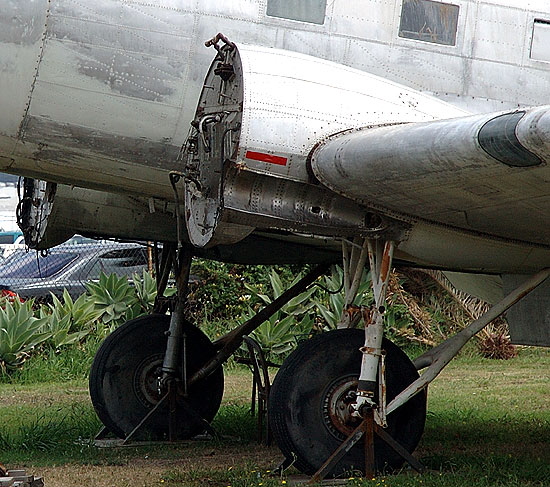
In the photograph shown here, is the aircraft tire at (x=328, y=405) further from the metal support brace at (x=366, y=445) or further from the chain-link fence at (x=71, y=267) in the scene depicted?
the chain-link fence at (x=71, y=267)

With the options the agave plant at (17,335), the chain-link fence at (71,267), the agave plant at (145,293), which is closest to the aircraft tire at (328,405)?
the agave plant at (17,335)

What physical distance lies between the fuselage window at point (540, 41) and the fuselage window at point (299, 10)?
149cm

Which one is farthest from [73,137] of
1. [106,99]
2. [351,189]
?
[351,189]

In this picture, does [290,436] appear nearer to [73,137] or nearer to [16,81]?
[73,137]

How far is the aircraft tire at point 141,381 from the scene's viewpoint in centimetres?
812

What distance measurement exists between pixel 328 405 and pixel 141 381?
264 cm

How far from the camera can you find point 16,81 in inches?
233

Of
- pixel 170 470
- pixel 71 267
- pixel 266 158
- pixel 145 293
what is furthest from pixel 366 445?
pixel 71 267

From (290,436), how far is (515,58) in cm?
297

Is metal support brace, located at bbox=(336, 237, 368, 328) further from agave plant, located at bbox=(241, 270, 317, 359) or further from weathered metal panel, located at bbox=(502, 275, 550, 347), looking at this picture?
agave plant, located at bbox=(241, 270, 317, 359)

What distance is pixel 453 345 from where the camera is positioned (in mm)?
6383

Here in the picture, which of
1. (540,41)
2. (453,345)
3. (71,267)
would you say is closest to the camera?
(453,345)

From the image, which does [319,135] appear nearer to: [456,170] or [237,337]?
[456,170]

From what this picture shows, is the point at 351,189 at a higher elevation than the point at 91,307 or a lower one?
higher
